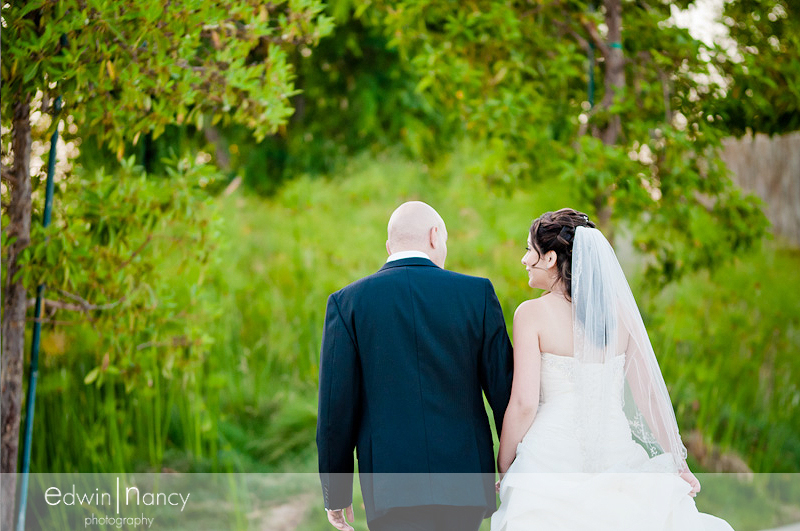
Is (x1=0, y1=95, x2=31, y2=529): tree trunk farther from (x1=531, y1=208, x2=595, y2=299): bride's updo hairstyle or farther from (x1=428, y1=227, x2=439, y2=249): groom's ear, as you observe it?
(x1=531, y1=208, x2=595, y2=299): bride's updo hairstyle

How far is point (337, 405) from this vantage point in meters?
2.25

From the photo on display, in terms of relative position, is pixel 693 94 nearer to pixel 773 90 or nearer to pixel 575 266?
pixel 773 90

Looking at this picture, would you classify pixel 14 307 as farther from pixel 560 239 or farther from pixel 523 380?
pixel 560 239

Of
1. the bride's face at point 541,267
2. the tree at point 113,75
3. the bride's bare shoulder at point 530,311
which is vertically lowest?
the bride's bare shoulder at point 530,311

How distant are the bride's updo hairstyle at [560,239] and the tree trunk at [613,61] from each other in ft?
7.07

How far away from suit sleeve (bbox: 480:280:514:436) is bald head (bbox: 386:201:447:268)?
0.24 metres

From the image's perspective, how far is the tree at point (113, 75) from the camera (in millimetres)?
2404

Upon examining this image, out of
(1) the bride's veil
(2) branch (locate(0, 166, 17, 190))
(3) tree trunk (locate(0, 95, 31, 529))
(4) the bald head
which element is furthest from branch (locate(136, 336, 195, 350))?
(1) the bride's veil

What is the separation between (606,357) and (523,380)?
31 cm

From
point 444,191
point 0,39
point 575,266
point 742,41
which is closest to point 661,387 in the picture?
point 575,266

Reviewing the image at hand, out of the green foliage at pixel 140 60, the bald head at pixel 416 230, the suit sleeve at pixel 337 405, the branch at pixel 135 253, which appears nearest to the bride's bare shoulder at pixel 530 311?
the bald head at pixel 416 230

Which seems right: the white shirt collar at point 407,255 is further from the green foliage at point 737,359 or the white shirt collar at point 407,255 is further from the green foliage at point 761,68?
the green foliage at point 737,359

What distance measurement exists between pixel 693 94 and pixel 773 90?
50 cm

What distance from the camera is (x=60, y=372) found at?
4.35 m
